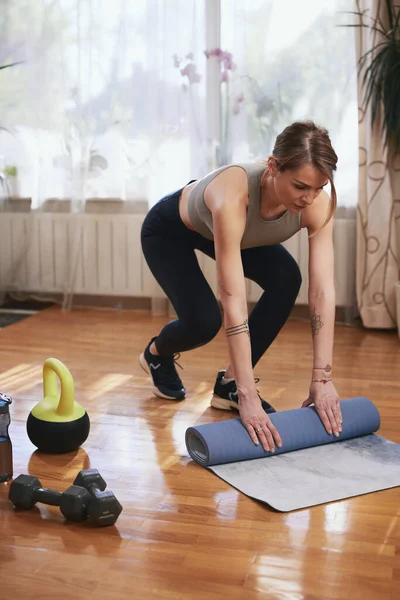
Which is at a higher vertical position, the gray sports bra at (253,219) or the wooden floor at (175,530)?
the gray sports bra at (253,219)

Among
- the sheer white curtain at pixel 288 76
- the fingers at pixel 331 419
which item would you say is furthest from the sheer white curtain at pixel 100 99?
the fingers at pixel 331 419

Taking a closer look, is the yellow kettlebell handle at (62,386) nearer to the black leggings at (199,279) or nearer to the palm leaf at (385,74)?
the black leggings at (199,279)

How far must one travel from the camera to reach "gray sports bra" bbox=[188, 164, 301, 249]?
212 centimetres

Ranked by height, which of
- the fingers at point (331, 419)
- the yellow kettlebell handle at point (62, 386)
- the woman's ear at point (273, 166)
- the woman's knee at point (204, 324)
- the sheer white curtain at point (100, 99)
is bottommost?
the fingers at point (331, 419)

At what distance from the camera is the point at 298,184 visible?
189 cm

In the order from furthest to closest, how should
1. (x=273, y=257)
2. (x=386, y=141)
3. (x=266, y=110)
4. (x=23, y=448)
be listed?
(x=266, y=110) → (x=386, y=141) → (x=273, y=257) → (x=23, y=448)

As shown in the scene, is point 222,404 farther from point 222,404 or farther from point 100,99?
point 100,99

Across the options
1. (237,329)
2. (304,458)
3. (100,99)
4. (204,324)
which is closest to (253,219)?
(237,329)

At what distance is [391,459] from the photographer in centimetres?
205

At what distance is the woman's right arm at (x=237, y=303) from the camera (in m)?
2.02

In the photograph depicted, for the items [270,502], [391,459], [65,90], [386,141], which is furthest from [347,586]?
[65,90]

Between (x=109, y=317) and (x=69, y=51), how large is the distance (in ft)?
4.48

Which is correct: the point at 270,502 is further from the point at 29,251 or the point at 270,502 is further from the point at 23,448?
the point at 29,251

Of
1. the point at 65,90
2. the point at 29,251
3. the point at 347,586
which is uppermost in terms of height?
the point at 65,90
